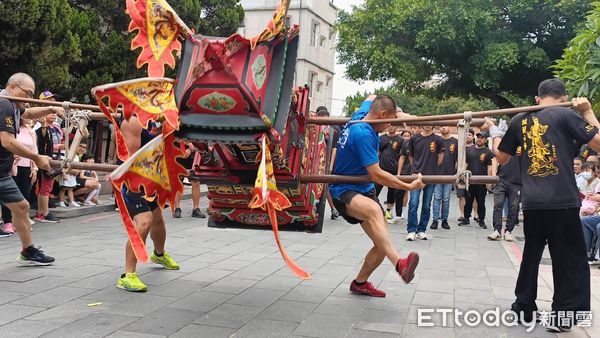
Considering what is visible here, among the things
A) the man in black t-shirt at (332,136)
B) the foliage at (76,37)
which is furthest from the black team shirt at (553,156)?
the foliage at (76,37)

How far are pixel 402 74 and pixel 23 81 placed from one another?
18.9 m

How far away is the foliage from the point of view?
1010 cm

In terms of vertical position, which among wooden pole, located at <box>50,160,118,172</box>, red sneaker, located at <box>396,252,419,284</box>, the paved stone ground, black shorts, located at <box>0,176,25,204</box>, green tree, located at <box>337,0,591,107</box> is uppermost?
green tree, located at <box>337,0,591,107</box>

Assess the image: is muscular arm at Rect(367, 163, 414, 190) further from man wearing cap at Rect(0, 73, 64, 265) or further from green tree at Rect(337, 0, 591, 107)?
green tree at Rect(337, 0, 591, 107)

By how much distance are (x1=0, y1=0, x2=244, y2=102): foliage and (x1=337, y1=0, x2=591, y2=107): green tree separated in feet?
22.4

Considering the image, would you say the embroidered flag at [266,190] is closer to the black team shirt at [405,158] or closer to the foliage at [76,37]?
the black team shirt at [405,158]

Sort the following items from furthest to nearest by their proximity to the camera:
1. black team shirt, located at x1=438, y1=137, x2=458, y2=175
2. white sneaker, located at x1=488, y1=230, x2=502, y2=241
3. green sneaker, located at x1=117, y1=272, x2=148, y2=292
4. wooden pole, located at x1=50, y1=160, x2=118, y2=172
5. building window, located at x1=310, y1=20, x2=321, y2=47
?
building window, located at x1=310, y1=20, x2=321, y2=47 → black team shirt, located at x1=438, y1=137, x2=458, y2=175 → white sneaker, located at x1=488, y1=230, x2=502, y2=241 → green sneaker, located at x1=117, y1=272, x2=148, y2=292 → wooden pole, located at x1=50, y1=160, x2=118, y2=172

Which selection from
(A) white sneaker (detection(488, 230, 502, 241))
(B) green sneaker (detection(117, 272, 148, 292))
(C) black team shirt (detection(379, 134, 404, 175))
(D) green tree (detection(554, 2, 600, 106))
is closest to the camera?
(B) green sneaker (detection(117, 272, 148, 292))

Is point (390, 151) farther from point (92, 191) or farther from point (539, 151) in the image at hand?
point (539, 151)

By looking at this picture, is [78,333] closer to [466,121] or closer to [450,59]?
[466,121]

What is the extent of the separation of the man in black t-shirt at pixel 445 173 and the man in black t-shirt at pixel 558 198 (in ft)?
17.4

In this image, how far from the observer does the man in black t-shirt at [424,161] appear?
9.59 m

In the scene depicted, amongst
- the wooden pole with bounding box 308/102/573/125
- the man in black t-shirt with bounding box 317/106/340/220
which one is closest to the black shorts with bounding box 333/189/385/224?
the man in black t-shirt with bounding box 317/106/340/220

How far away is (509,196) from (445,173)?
1139 mm
